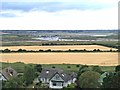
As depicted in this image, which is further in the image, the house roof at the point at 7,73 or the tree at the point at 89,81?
the house roof at the point at 7,73

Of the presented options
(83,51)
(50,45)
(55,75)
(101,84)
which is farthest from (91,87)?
(50,45)

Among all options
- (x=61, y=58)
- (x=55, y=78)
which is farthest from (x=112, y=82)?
(x=61, y=58)

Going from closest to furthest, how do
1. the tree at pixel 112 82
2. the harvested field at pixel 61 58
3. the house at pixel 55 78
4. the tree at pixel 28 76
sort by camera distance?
the tree at pixel 112 82, the tree at pixel 28 76, the house at pixel 55 78, the harvested field at pixel 61 58

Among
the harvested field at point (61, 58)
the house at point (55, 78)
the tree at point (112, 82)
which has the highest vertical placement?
the tree at point (112, 82)

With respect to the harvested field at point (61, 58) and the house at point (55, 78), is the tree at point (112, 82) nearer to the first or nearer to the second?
the house at point (55, 78)

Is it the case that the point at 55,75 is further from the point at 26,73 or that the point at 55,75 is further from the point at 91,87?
the point at 91,87

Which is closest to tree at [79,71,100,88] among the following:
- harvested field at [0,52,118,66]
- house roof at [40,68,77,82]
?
house roof at [40,68,77,82]

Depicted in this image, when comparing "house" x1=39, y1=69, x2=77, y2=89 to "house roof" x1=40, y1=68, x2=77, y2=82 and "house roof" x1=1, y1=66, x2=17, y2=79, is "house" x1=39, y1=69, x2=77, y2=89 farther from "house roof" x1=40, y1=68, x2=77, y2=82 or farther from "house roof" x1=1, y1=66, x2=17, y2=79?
"house roof" x1=1, y1=66, x2=17, y2=79

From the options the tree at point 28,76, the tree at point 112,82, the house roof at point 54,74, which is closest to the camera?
the tree at point 112,82

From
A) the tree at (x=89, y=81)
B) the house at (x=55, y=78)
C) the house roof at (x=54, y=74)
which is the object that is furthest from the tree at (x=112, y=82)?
the house roof at (x=54, y=74)
